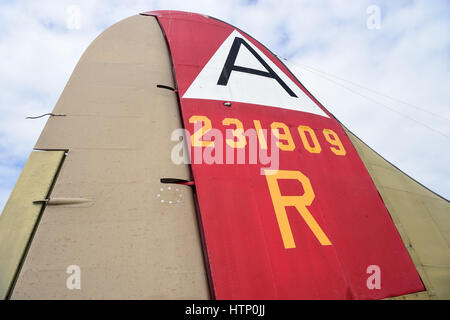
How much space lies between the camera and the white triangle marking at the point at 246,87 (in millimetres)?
3557

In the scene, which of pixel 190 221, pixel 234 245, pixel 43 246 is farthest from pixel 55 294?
pixel 234 245

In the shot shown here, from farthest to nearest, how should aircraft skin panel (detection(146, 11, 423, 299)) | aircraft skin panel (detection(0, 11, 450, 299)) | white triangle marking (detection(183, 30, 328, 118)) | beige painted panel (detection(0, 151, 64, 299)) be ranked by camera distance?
white triangle marking (detection(183, 30, 328, 118))
aircraft skin panel (detection(146, 11, 423, 299))
aircraft skin panel (detection(0, 11, 450, 299))
beige painted panel (detection(0, 151, 64, 299))

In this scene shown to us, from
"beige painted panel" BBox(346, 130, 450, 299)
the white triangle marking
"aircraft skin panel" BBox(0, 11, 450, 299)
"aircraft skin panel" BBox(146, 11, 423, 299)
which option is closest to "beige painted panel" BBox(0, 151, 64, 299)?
"aircraft skin panel" BBox(0, 11, 450, 299)

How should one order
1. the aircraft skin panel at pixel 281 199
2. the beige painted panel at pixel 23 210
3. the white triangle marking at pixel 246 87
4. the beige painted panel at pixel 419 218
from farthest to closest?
the white triangle marking at pixel 246 87, the beige painted panel at pixel 419 218, the aircraft skin panel at pixel 281 199, the beige painted panel at pixel 23 210

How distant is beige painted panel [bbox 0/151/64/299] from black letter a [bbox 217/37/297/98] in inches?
101

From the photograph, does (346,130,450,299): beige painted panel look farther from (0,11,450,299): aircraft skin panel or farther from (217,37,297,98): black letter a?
(217,37,297,98): black letter a

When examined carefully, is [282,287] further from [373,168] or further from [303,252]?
[373,168]

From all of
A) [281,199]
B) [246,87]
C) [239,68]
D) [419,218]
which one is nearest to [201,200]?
[281,199]

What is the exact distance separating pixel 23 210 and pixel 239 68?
3.61 meters

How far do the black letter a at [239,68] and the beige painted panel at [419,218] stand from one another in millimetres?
1658

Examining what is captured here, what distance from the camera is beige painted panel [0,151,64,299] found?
193cm

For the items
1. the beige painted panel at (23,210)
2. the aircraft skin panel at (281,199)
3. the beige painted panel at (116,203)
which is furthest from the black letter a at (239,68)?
the beige painted panel at (23,210)

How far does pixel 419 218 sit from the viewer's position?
3.62m

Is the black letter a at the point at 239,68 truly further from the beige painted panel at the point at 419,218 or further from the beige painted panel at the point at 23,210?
the beige painted panel at the point at 23,210
